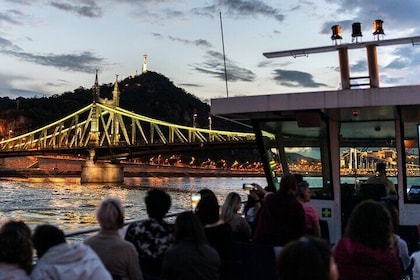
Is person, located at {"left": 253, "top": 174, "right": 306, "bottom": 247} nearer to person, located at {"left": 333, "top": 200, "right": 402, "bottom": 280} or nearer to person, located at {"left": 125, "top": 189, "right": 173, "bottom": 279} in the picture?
person, located at {"left": 125, "top": 189, "right": 173, "bottom": 279}

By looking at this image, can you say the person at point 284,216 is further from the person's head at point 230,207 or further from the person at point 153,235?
the person at point 153,235

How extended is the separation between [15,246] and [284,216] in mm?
1984

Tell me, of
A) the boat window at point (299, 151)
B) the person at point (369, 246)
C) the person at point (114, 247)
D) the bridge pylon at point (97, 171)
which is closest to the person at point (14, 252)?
the person at point (114, 247)

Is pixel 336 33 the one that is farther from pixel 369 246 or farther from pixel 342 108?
pixel 369 246

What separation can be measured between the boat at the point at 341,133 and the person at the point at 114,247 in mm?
3681

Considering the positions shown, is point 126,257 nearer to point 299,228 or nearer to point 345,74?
point 299,228

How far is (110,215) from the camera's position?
3164 mm

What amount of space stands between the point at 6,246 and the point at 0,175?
10022cm

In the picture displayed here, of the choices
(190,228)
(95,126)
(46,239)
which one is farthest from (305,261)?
(95,126)

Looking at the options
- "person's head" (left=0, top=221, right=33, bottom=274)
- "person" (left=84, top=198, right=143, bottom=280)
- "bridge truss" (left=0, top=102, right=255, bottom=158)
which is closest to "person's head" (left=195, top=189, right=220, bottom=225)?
"person" (left=84, top=198, right=143, bottom=280)

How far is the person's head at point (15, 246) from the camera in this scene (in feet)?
8.80

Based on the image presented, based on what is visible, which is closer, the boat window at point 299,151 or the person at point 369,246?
the person at point 369,246

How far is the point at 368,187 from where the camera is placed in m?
7.00

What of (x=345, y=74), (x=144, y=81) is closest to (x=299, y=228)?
(x=345, y=74)
